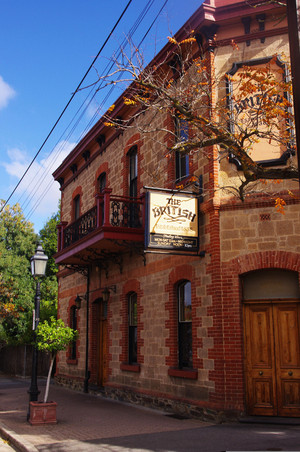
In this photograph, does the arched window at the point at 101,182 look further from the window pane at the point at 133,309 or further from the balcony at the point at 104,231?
the window pane at the point at 133,309

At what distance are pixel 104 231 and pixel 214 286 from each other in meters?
3.73

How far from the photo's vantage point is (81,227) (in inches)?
618

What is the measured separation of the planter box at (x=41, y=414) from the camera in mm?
10586

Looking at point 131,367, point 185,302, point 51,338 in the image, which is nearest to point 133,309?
point 131,367

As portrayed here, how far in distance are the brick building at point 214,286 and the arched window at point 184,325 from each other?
27mm

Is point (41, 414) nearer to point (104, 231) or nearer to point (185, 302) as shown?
point (185, 302)

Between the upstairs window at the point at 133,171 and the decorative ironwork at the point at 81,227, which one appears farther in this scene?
the upstairs window at the point at 133,171

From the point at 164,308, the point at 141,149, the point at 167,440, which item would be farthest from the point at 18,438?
the point at 141,149

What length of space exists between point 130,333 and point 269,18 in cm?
973

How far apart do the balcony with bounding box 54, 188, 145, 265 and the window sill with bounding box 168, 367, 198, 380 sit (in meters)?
3.65

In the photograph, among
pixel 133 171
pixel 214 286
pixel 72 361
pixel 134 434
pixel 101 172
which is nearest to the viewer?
pixel 134 434

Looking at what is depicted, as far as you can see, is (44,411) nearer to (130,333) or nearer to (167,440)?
(167,440)

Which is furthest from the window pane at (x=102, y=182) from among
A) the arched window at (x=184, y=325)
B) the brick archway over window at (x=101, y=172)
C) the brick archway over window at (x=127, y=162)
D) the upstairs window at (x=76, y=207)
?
the arched window at (x=184, y=325)

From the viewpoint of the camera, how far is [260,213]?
34.5 ft
